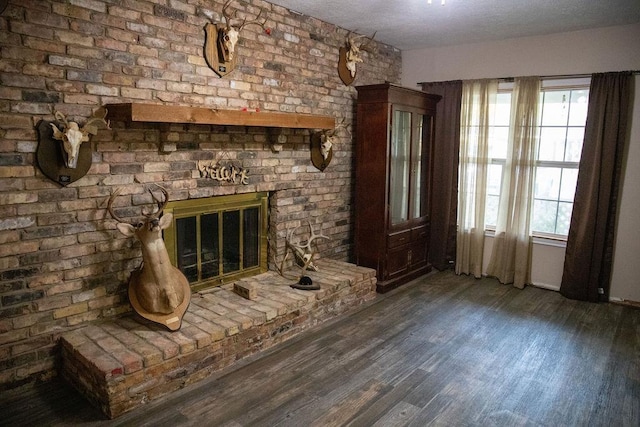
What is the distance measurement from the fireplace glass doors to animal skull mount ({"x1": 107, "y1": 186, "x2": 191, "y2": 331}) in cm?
39

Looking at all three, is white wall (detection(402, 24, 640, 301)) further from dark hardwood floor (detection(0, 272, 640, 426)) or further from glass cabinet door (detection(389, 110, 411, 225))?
glass cabinet door (detection(389, 110, 411, 225))

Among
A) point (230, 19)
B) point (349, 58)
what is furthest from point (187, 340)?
point (349, 58)

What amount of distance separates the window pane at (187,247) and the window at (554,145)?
11.0ft

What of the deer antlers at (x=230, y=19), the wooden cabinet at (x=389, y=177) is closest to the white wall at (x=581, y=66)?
the wooden cabinet at (x=389, y=177)

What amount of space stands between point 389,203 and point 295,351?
75.8 inches

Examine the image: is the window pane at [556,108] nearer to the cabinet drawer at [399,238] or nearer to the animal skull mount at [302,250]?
the cabinet drawer at [399,238]

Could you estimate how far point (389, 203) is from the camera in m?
4.54

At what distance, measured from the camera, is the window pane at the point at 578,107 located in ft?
14.8

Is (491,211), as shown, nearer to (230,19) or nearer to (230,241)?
(230,241)

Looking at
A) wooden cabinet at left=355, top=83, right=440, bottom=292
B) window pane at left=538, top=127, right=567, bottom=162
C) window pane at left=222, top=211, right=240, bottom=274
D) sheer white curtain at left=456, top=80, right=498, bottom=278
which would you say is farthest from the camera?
sheer white curtain at left=456, top=80, right=498, bottom=278

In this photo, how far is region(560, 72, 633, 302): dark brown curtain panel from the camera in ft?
13.7

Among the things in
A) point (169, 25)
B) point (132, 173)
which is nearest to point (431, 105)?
point (169, 25)

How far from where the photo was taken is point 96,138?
2.82 m

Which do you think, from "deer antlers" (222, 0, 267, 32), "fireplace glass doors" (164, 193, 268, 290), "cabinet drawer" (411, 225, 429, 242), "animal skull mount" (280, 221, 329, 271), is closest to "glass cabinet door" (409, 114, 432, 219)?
"cabinet drawer" (411, 225, 429, 242)
